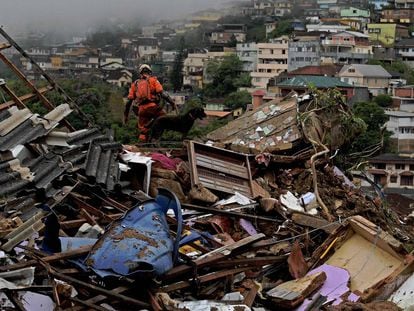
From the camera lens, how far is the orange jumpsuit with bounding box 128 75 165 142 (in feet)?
27.0

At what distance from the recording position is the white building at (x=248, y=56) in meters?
69.6

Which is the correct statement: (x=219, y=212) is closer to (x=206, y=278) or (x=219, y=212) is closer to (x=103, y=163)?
(x=103, y=163)

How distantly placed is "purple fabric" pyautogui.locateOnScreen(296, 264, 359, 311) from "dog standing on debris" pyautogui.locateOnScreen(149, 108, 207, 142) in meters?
3.07

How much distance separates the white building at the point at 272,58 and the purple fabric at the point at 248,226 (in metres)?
59.9

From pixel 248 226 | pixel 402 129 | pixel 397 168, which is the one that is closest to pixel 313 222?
A: pixel 248 226

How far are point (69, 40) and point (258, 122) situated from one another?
11516 centimetres

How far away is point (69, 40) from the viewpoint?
120 m

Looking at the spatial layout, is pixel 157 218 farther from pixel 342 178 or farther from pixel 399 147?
pixel 399 147

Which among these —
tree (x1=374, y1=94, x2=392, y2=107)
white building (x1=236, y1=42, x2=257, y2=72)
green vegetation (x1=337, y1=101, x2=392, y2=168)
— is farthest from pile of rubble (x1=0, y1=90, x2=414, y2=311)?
white building (x1=236, y1=42, x2=257, y2=72)

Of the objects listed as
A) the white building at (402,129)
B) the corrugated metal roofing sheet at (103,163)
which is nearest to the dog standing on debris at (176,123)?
the corrugated metal roofing sheet at (103,163)

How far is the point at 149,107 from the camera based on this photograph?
827cm

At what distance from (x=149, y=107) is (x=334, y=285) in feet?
12.3

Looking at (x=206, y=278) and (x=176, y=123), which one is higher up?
(x=176, y=123)

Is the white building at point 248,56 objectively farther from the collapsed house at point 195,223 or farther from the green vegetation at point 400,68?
the collapsed house at point 195,223
